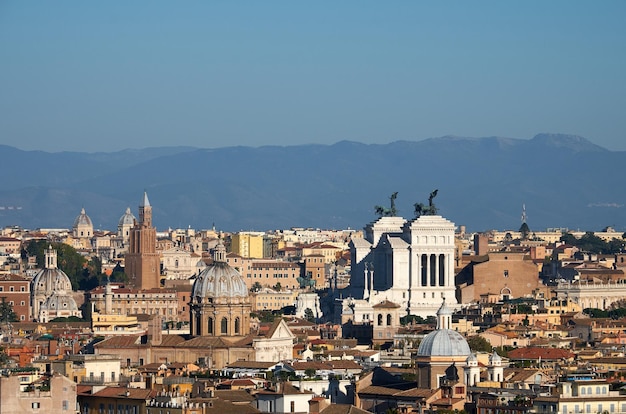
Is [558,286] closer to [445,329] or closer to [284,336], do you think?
[284,336]

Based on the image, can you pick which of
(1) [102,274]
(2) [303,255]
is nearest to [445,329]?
(1) [102,274]

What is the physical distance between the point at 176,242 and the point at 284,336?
4066 inches

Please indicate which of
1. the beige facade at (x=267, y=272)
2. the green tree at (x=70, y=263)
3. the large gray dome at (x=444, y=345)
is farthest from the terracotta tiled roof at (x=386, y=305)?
the beige facade at (x=267, y=272)

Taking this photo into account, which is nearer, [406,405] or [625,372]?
[406,405]

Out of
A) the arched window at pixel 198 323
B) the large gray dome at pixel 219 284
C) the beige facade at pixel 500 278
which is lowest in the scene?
the arched window at pixel 198 323

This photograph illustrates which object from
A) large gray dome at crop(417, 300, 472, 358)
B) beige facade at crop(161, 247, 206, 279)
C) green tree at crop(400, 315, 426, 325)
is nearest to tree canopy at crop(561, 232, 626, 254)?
beige facade at crop(161, 247, 206, 279)

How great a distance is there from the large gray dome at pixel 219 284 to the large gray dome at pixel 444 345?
2540 centimetres

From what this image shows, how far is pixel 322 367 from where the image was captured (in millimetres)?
66250

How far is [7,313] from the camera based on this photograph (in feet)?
386

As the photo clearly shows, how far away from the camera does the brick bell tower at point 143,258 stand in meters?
136

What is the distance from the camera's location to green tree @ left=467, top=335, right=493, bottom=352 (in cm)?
7881

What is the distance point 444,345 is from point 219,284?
1062 inches

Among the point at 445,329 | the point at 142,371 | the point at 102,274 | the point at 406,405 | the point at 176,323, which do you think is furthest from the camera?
the point at 102,274

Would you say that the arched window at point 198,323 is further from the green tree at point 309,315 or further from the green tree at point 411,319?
the green tree at point 309,315
